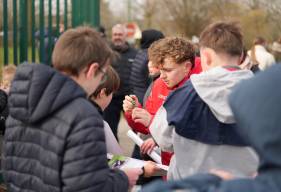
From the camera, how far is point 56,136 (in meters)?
2.50

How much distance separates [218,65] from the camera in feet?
10.1

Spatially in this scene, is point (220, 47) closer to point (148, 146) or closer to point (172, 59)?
point (172, 59)

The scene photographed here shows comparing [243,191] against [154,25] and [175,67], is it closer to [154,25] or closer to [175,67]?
[175,67]

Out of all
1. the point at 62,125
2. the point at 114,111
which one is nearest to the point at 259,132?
the point at 62,125

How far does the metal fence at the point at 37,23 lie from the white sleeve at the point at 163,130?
9.21ft

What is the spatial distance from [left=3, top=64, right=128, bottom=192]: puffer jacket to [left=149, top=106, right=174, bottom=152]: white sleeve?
58 cm

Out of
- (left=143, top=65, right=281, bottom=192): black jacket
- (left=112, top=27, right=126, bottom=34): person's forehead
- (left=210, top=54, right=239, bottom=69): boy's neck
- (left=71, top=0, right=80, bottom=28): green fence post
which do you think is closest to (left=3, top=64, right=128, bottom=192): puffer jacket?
(left=143, top=65, right=281, bottom=192): black jacket

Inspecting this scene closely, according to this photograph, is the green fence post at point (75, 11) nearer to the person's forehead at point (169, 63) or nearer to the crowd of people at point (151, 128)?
the person's forehead at point (169, 63)

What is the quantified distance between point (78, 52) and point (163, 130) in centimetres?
82

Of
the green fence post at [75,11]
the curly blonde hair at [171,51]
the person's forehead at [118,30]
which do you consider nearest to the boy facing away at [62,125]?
the curly blonde hair at [171,51]

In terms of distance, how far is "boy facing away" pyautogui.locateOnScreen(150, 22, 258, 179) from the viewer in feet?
9.57

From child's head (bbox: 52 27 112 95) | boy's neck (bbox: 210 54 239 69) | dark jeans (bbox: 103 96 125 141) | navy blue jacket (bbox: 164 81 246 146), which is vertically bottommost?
dark jeans (bbox: 103 96 125 141)

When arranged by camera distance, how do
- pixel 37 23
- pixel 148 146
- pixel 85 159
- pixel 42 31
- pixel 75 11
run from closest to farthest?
pixel 85 159
pixel 148 146
pixel 42 31
pixel 37 23
pixel 75 11

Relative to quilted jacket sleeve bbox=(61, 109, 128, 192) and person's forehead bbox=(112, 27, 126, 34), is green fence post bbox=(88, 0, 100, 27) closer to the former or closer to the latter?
person's forehead bbox=(112, 27, 126, 34)
